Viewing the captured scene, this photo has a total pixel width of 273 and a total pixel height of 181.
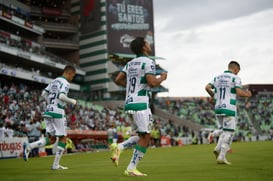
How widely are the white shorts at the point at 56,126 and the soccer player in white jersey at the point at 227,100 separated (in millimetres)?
3868

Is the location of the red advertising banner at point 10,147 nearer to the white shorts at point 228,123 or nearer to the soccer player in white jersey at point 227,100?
the soccer player in white jersey at point 227,100

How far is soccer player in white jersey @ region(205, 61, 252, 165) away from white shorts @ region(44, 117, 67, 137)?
12.7 feet

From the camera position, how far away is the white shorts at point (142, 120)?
727cm

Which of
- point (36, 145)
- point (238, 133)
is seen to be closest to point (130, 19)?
point (238, 133)

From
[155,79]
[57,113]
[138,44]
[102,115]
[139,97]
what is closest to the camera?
[155,79]

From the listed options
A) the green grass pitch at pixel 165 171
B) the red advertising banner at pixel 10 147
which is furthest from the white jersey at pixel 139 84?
the red advertising banner at pixel 10 147

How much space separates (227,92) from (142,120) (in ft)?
12.4

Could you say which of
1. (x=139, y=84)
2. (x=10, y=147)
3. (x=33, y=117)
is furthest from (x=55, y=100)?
(x=33, y=117)

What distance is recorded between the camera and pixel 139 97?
24.3 ft

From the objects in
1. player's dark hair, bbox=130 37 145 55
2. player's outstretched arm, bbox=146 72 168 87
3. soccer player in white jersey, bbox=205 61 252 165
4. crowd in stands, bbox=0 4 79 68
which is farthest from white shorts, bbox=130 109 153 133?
crowd in stands, bbox=0 4 79 68

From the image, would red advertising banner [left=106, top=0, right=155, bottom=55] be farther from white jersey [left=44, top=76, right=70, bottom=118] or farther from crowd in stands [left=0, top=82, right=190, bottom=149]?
white jersey [left=44, top=76, right=70, bottom=118]

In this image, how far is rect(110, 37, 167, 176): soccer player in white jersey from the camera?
23.9ft

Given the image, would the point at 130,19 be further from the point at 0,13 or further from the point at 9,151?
the point at 9,151

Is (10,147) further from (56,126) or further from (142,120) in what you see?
(142,120)
